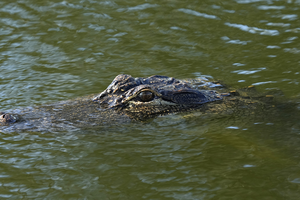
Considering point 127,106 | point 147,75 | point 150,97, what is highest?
point 150,97

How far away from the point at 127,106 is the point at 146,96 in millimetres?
290

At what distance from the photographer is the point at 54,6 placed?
404 inches

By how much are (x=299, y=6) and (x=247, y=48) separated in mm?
2647

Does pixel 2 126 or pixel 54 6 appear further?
pixel 54 6

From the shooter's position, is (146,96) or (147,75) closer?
(146,96)

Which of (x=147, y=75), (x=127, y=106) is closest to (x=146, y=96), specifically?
(x=127, y=106)

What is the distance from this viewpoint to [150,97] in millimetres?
5039

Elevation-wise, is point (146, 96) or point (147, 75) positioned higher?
→ point (146, 96)

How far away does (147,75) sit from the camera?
690 centimetres

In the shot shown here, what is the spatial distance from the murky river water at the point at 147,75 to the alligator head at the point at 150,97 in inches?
6.9

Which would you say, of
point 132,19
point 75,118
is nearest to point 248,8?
point 132,19

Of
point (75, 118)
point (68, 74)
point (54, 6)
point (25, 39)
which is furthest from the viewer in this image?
point (54, 6)

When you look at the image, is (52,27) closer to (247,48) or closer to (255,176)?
(247,48)

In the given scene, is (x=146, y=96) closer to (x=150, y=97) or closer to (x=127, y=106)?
(x=150, y=97)
